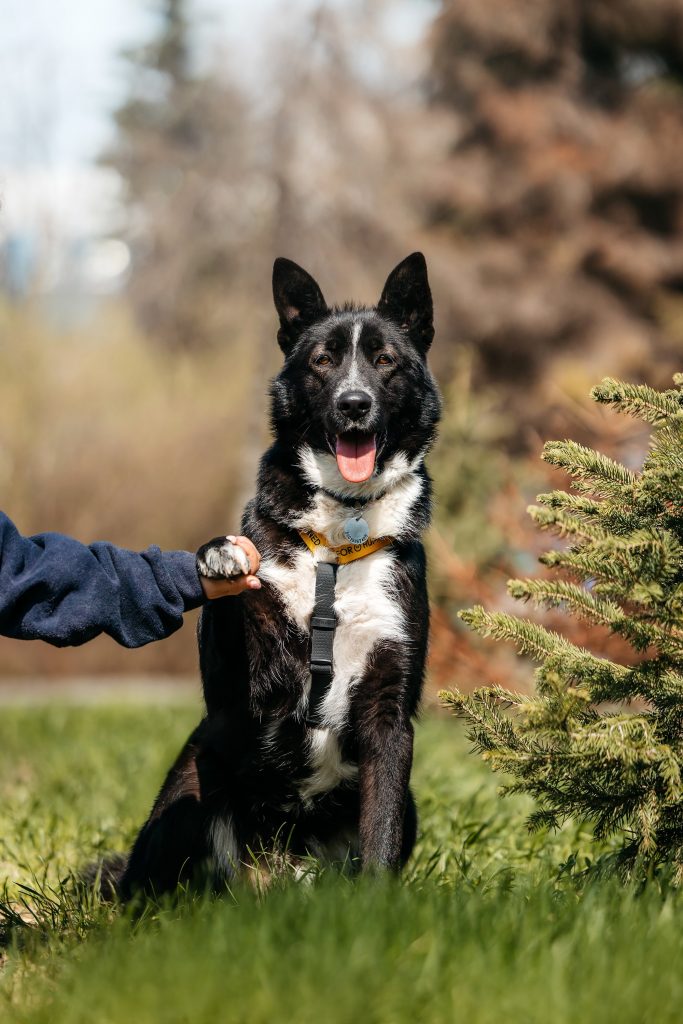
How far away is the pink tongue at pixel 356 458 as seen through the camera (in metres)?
3.29

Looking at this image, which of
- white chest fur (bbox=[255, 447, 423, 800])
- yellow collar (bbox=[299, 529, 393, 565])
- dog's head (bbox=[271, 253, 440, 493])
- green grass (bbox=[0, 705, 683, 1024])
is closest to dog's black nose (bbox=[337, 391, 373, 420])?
dog's head (bbox=[271, 253, 440, 493])

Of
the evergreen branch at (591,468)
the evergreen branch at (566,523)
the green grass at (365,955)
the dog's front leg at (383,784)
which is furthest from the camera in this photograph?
the dog's front leg at (383,784)

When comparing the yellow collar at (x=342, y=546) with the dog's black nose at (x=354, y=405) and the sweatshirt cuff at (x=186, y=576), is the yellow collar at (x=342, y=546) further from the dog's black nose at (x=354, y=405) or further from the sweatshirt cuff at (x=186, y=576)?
the sweatshirt cuff at (x=186, y=576)

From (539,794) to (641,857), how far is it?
0.92 ft

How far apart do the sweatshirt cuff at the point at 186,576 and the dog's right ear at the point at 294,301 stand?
130 centimetres

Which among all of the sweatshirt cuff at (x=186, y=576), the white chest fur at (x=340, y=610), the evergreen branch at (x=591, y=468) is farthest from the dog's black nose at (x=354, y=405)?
the sweatshirt cuff at (x=186, y=576)

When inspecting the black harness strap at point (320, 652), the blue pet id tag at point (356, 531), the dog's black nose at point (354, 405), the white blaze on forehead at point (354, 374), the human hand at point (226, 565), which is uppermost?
the white blaze on forehead at point (354, 374)

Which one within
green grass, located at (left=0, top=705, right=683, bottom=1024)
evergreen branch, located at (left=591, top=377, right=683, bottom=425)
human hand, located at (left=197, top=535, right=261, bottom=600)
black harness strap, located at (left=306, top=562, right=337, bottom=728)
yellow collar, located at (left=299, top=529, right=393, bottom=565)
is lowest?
green grass, located at (left=0, top=705, right=683, bottom=1024)

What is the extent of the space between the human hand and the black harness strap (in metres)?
0.44

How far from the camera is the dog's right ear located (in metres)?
3.65

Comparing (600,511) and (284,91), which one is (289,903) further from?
(284,91)

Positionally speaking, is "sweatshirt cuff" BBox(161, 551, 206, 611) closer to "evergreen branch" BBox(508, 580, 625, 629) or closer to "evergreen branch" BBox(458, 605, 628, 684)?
"evergreen branch" BBox(458, 605, 628, 684)

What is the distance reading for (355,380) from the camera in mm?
3445

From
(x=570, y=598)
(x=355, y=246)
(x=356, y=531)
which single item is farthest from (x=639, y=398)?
(x=355, y=246)
